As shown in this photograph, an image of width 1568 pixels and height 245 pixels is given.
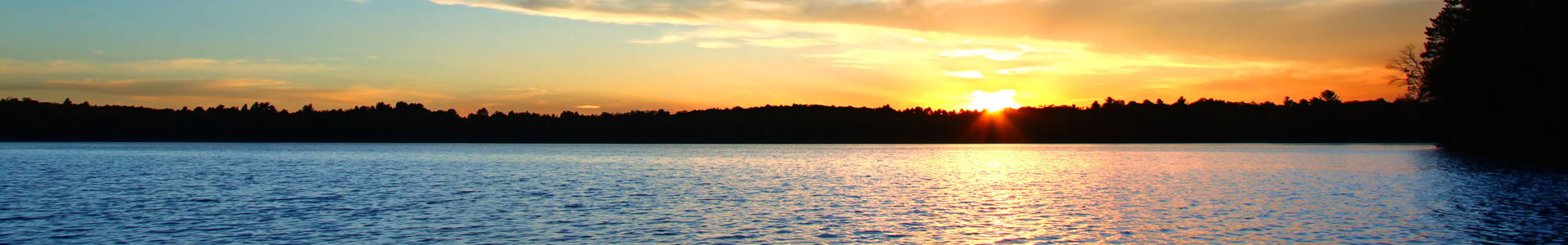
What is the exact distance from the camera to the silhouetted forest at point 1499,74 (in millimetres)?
68812

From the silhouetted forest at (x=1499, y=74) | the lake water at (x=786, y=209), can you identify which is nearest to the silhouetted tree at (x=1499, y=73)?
the silhouetted forest at (x=1499, y=74)

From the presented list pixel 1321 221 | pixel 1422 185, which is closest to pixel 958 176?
pixel 1422 185

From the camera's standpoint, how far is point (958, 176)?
61.7m

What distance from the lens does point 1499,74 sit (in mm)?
76938

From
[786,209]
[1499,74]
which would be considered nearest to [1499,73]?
[1499,74]

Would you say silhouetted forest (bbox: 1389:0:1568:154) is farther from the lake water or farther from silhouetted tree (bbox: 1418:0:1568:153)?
the lake water

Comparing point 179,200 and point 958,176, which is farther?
point 958,176

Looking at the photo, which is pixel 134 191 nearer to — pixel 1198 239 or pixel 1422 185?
pixel 1198 239

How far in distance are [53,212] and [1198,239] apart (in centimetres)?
3097

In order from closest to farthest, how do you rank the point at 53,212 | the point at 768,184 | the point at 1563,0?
the point at 53,212 < the point at 768,184 < the point at 1563,0

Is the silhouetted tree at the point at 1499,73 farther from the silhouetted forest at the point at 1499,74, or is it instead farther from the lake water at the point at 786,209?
the lake water at the point at 786,209

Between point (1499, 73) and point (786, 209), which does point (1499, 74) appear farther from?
point (786, 209)

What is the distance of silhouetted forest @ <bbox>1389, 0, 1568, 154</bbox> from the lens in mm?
68812

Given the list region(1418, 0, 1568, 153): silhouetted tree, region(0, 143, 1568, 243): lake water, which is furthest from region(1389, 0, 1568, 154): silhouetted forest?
region(0, 143, 1568, 243): lake water
